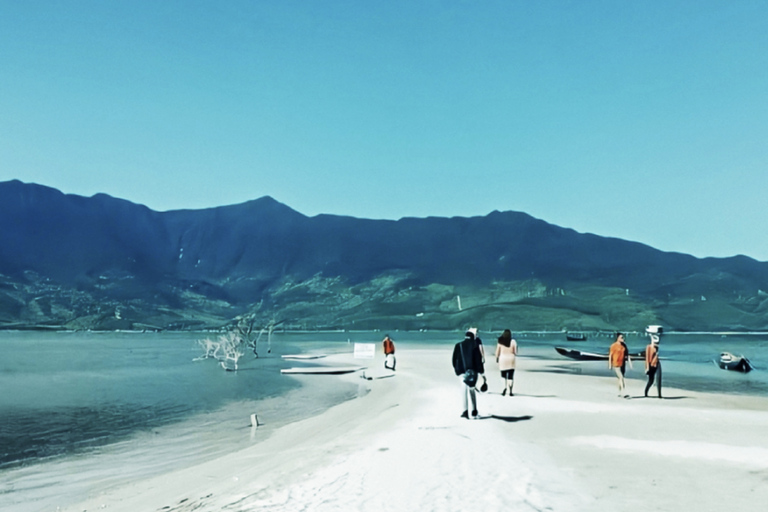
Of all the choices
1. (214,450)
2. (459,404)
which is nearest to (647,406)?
(459,404)

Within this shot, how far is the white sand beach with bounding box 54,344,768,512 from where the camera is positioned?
31.2ft

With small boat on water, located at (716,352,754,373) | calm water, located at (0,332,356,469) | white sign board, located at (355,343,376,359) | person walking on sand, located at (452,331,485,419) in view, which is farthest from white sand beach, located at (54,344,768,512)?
small boat on water, located at (716,352,754,373)

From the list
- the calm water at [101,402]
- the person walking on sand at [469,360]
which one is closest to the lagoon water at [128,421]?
the calm water at [101,402]

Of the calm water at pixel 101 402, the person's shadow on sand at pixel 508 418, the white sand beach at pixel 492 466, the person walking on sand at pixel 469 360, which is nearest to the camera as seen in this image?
the white sand beach at pixel 492 466

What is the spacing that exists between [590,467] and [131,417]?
23.7 metres

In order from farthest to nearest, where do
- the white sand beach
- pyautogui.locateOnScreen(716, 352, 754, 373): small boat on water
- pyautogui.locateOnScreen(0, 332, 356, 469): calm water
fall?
1. pyautogui.locateOnScreen(716, 352, 754, 373): small boat on water
2. pyautogui.locateOnScreen(0, 332, 356, 469): calm water
3. the white sand beach

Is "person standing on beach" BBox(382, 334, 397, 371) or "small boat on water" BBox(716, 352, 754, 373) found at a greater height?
"person standing on beach" BBox(382, 334, 397, 371)

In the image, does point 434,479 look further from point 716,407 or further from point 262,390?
point 262,390

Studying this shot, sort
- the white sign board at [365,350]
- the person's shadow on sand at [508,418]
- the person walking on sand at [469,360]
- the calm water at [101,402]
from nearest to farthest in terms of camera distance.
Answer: the person walking on sand at [469,360]
the person's shadow on sand at [508,418]
the calm water at [101,402]
the white sign board at [365,350]

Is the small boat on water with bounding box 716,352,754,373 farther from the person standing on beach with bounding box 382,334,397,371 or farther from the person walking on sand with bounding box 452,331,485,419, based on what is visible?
the person walking on sand with bounding box 452,331,485,419

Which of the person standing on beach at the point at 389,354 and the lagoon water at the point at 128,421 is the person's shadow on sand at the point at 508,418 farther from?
the person standing on beach at the point at 389,354

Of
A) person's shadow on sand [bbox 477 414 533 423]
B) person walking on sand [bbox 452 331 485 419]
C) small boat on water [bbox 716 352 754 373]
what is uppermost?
person walking on sand [bbox 452 331 485 419]

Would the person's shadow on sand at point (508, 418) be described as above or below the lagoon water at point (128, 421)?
above

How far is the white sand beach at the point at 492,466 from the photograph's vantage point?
9516mm
